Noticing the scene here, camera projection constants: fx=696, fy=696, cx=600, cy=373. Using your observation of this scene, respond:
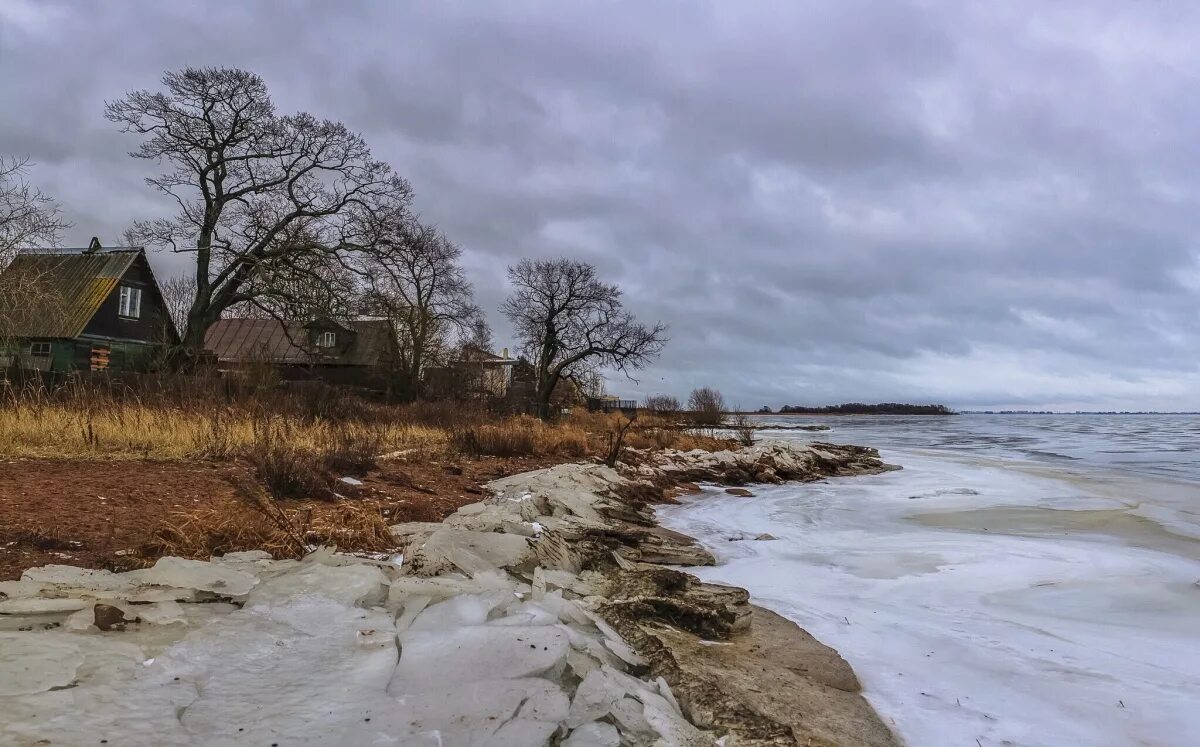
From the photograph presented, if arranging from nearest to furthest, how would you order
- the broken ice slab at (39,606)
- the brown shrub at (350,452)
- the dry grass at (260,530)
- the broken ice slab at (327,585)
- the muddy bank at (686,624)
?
the broken ice slab at (39,606)
the muddy bank at (686,624)
the broken ice slab at (327,585)
the dry grass at (260,530)
the brown shrub at (350,452)

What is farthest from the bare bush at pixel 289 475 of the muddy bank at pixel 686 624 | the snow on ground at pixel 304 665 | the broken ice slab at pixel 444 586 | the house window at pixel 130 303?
the house window at pixel 130 303

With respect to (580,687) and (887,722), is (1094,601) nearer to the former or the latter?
(887,722)

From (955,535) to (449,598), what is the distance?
7999mm

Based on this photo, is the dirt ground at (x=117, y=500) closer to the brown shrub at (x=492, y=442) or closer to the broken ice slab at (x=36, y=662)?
the broken ice slab at (x=36, y=662)

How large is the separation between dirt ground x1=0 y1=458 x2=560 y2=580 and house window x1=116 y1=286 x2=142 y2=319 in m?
27.7

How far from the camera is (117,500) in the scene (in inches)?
235

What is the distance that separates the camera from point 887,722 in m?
3.56

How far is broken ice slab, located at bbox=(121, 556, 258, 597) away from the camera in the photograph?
11.6ft

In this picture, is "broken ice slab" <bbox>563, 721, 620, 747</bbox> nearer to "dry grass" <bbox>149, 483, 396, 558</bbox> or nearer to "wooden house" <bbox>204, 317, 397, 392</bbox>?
"dry grass" <bbox>149, 483, 396, 558</bbox>

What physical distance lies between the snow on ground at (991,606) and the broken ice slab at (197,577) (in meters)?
3.46

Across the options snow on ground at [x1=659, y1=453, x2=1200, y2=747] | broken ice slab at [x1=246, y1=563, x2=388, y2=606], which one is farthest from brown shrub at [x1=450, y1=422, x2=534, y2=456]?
broken ice slab at [x1=246, y1=563, x2=388, y2=606]

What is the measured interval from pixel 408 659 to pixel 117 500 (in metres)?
4.45

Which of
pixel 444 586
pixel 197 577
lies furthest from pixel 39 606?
pixel 444 586

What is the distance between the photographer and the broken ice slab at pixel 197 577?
3.55m
